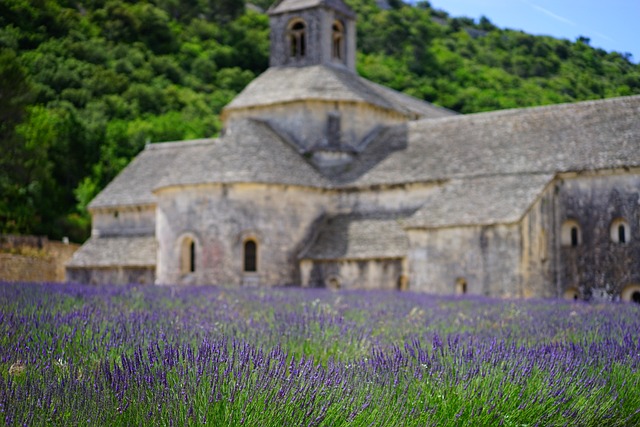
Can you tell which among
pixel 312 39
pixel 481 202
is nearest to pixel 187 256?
pixel 481 202

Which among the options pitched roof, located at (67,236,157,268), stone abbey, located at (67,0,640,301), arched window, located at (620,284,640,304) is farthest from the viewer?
pitched roof, located at (67,236,157,268)

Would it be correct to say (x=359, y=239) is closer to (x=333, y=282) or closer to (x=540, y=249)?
(x=333, y=282)

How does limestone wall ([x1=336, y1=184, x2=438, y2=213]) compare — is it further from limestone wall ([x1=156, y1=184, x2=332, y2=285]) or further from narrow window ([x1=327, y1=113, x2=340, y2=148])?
narrow window ([x1=327, y1=113, x2=340, y2=148])

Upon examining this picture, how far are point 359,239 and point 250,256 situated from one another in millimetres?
4252

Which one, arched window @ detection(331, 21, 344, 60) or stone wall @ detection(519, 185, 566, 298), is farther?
arched window @ detection(331, 21, 344, 60)

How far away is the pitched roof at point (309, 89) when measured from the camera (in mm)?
35562

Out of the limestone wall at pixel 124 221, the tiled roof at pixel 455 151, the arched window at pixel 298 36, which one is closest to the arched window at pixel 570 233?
the tiled roof at pixel 455 151

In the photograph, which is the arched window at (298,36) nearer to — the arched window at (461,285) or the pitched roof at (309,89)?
the pitched roof at (309,89)

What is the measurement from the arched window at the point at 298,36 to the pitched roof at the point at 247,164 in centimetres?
591

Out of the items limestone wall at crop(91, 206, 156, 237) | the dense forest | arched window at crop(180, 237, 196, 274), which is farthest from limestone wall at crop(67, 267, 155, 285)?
the dense forest

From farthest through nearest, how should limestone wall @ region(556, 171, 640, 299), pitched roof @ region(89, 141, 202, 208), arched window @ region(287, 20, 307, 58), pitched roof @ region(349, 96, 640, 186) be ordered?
arched window @ region(287, 20, 307, 58) < pitched roof @ region(89, 141, 202, 208) < pitched roof @ region(349, 96, 640, 186) < limestone wall @ region(556, 171, 640, 299)

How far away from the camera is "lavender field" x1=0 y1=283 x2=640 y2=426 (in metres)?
4.80

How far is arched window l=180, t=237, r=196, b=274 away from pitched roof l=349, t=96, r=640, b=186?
7019mm

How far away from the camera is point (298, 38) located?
39156 mm
